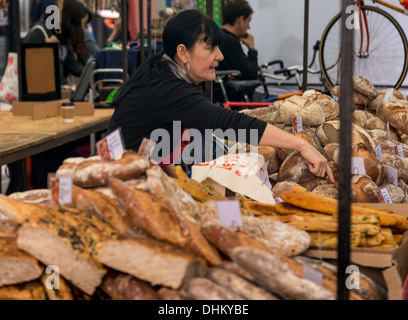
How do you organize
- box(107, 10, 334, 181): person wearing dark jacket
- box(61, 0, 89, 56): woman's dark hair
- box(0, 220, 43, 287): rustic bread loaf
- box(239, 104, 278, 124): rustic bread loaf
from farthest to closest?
box(61, 0, 89, 56): woman's dark hair
box(239, 104, 278, 124): rustic bread loaf
box(107, 10, 334, 181): person wearing dark jacket
box(0, 220, 43, 287): rustic bread loaf

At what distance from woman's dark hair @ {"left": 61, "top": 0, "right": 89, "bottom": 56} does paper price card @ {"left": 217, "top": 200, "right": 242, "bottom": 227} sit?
3895 millimetres

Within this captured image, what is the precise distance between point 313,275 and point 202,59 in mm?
1336

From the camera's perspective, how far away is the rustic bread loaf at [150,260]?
1006mm

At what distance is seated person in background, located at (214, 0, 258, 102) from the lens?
5.55 meters

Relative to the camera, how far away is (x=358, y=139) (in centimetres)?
249

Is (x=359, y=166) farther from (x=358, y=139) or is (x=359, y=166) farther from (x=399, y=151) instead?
(x=399, y=151)

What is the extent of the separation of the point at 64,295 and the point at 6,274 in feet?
0.43

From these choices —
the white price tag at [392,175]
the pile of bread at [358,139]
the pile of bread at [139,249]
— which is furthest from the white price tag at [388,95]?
the pile of bread at [139,249]

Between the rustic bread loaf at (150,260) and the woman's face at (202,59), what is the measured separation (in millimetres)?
1290

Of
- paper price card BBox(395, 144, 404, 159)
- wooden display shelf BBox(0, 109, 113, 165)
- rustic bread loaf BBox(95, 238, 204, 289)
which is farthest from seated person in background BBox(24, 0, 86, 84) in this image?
rustic bread loaf BBox(95, 238, 204, 289)

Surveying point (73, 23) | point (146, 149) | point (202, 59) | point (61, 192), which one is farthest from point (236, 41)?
point (61, 192)
